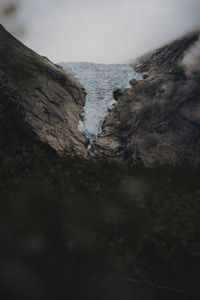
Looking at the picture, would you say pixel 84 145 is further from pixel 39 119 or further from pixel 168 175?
pixel 168 175

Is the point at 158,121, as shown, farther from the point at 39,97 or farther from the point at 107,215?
the point at 107,215

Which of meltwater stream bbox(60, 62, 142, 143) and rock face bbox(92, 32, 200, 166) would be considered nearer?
rock face bbox(92, 32, 200, 166)

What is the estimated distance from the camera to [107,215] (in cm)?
239

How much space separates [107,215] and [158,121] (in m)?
22.9

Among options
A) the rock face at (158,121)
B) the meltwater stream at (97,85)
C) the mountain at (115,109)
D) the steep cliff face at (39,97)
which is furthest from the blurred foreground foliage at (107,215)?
the meltwater stream at (97,85)

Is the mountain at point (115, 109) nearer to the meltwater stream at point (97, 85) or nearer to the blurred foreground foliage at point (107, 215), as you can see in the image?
the meltwater stream at point (97, 85)

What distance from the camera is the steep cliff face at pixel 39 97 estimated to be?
1799cm

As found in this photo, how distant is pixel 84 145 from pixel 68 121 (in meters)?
2.15

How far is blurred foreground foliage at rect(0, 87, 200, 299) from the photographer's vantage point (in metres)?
1.89

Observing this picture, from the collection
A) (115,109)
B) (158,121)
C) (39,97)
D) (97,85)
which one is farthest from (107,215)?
(97,85)

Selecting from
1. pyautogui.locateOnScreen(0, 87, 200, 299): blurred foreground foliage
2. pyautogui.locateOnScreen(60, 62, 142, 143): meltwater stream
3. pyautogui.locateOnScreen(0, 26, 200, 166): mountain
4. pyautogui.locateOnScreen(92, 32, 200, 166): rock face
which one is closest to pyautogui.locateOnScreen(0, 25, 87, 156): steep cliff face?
pyautogui.locateOnScreen(0, 26, 200, 166): mountain

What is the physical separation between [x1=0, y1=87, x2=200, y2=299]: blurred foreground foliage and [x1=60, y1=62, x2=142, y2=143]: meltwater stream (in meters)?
14.4

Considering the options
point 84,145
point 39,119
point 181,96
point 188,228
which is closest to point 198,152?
point 181,96

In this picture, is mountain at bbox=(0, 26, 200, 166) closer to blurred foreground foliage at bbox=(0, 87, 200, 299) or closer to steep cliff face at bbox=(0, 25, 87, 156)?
steep cliff face at bbox=(0, 25, 87, 156)
